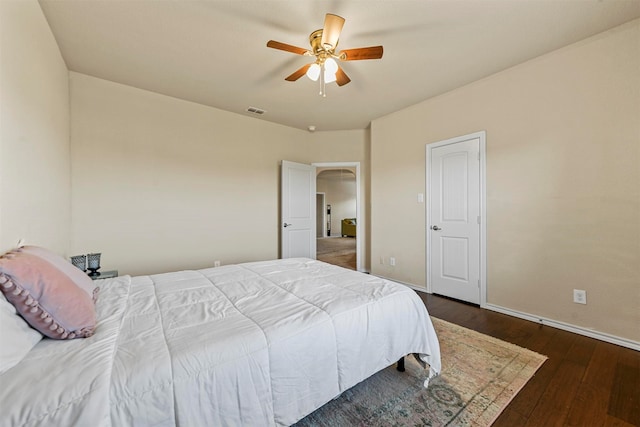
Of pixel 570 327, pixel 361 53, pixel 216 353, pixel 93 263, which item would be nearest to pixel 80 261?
pixel 93 263

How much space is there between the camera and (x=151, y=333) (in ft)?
3.56

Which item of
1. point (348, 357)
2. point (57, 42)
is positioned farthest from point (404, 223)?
point (57, 42)

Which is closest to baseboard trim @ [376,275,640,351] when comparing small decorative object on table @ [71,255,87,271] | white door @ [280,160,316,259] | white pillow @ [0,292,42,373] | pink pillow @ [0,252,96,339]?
white door @ [280,160,316,259]

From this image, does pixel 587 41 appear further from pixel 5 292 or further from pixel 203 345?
pixel 5 292

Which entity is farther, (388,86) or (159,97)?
(159,97)

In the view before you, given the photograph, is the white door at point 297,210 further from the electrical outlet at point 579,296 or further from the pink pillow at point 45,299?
the electrical outlet at point 579,296

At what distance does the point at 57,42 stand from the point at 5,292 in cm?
254

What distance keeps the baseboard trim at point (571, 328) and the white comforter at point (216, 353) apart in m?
1.70

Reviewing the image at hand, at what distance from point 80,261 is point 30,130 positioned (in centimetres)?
128

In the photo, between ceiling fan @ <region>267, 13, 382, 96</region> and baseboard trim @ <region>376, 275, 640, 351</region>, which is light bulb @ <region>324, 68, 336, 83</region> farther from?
baseboard trim @ <region>376, 275, 640, 351</region>

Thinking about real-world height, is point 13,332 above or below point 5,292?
→ below

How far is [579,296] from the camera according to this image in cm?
233

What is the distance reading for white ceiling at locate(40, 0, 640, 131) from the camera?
6.20 ft

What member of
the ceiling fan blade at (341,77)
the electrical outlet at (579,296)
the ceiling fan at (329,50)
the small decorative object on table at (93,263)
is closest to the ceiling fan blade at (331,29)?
the ceiling fan at (329,50)
